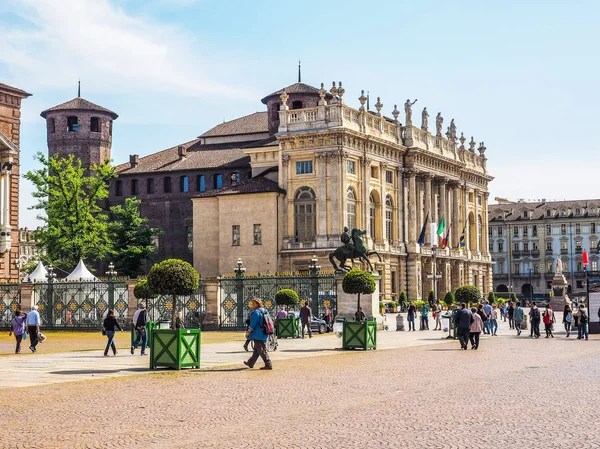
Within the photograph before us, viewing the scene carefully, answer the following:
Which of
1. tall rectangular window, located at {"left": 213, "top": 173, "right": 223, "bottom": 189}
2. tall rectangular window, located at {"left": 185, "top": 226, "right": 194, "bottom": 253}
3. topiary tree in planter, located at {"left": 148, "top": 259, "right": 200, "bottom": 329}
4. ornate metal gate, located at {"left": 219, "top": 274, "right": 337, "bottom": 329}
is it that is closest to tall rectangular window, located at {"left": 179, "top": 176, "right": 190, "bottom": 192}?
tall rectangular window, located at {"left": 213, "top": 173, "right": 223, "bottom": 189}

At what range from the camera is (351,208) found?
73.6m

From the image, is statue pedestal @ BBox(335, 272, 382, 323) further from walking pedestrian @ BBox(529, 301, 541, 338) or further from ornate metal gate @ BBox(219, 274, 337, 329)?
walking pedestrian @ BBox(529, 301, 541, 338)

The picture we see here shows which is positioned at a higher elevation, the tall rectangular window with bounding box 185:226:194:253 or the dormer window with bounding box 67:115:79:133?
the dormer window with bounding box 67:115:79:133

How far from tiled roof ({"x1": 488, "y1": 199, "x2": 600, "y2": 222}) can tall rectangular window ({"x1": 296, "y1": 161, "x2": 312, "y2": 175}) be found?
73.3 m

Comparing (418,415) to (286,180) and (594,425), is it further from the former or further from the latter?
(286,180)

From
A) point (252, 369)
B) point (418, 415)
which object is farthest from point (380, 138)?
point (418, 415)

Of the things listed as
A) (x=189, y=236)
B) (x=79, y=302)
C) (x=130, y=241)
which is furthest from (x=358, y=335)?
(x=189, y=236)

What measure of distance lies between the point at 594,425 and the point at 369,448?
3573 millimetres

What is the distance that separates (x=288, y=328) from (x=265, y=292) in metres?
8.63

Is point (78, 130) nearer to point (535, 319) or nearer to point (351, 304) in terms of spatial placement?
point (351, 304)

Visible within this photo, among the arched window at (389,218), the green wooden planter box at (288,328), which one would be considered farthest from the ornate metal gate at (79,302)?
the arched window at (389,218)

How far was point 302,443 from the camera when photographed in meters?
11.5

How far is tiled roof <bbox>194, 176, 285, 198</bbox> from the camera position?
241 feet

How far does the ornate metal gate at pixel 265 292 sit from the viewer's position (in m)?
46.1
